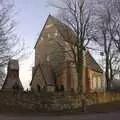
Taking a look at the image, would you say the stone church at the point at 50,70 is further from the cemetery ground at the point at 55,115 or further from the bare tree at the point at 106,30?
the cemetery ground at the point at 55,115

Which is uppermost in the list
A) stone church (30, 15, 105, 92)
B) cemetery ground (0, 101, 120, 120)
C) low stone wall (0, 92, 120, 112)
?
stone church (30, 15, 105, 92)

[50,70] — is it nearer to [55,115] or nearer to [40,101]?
[40,101]

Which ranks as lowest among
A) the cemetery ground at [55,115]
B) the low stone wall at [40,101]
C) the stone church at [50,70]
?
the cemetery ground at [55,115]

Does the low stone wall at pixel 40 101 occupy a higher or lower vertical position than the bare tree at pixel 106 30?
lower

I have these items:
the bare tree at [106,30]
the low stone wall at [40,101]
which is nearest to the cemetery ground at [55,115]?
the low stone wall at [40,101]

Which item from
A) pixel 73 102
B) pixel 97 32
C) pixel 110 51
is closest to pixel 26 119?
pixel 73 102

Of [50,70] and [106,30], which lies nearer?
[106,30]

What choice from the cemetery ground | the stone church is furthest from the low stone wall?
the stone church

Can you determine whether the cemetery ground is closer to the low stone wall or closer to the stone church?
the low stone wall

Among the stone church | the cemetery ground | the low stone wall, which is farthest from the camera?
the stone church

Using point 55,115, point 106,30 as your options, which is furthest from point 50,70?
point 55,115

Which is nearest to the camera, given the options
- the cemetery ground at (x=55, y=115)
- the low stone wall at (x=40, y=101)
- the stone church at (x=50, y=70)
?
the cemetery ground at (x=55, y=115)

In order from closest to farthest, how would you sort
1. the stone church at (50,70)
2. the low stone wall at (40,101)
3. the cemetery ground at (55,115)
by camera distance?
the cemetery ground at (55,115) → the low stone wall at (40,101) → the stone church at (50,70)

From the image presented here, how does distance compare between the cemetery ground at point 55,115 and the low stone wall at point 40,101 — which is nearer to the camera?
the cemetery ground at point 55,115
